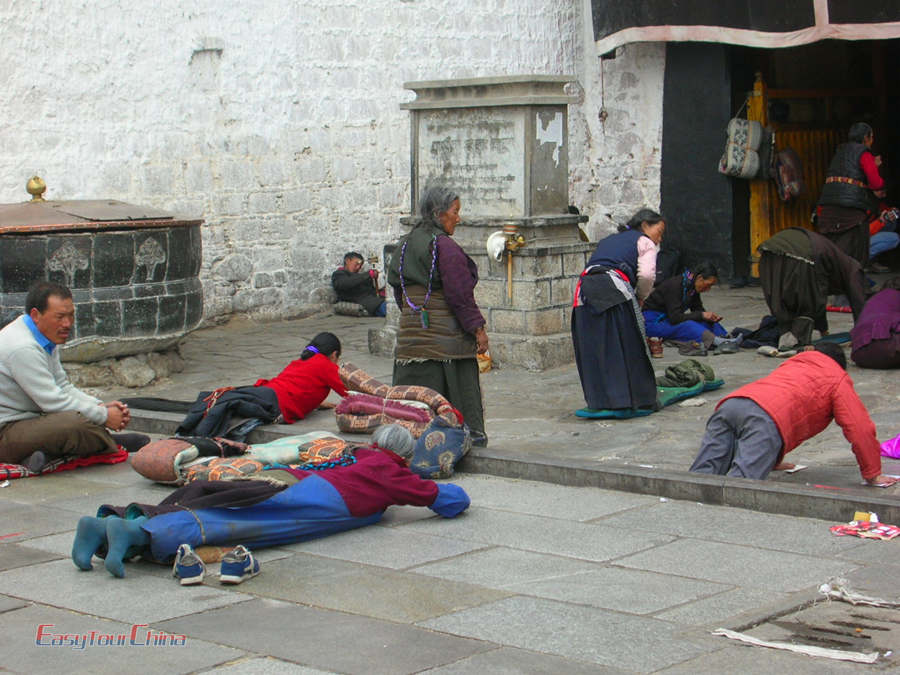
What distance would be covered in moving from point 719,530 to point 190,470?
2.69m

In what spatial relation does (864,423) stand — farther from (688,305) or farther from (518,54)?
(518,54)

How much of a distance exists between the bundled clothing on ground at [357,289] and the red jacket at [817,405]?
25.1 feet

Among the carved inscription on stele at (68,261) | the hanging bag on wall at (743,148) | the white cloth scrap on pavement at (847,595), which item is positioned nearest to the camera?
the white cloth scrap on pavement at (847,595)

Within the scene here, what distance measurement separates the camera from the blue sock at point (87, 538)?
528 cm

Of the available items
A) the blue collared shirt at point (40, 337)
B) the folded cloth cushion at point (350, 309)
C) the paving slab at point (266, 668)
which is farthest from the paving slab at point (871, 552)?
the folded cloth cushion at point (350, 309)

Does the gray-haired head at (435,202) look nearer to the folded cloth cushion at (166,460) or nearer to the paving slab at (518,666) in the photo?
the folded cloth cushion at (166,460)

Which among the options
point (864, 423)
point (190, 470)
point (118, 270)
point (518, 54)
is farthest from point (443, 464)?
point (518, 54)

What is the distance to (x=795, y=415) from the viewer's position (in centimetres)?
626

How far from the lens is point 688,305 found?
448 inches

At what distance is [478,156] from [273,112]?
138 inches

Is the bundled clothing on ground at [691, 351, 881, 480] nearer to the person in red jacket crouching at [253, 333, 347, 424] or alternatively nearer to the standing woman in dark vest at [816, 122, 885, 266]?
the person in red jacket crouching at [253, 333, 347, 424]

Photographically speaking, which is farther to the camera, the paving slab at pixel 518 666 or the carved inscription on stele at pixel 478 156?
the carved inscription on stele at pixel 478 156

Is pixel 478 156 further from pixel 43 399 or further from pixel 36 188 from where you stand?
pixel 43 399

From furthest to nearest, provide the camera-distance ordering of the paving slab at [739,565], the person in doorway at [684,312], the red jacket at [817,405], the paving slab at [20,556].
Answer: the person in doorway at [684,312] → the red jacket at [817,405] → the paving slab at [20,556] → the paving slab at [739,565]
